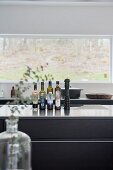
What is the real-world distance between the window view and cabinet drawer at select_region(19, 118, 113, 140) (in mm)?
2976

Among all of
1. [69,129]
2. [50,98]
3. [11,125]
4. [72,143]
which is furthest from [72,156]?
[11,125]

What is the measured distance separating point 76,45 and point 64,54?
0.95ft

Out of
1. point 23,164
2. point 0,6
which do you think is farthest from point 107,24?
point 23,164

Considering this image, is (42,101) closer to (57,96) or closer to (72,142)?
(57,96)

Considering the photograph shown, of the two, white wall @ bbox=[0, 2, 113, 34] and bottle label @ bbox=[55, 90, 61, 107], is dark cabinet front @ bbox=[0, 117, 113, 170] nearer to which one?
bottle label @ bbox=[55, 90, 61, 107]

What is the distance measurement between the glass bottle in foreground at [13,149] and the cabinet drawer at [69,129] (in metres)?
1.44

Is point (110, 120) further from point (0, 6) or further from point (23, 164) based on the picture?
point (0, 6)

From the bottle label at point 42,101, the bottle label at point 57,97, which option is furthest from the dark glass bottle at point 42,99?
the bottle label at point 57,97

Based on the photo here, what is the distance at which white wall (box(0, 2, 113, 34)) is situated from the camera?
5508 mm

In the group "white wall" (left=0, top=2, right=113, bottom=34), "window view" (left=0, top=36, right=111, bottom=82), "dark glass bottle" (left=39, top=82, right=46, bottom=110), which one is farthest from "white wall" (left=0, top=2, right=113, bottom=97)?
"dark glass bottle" (left=39, top=82, right=46, bottom=110)

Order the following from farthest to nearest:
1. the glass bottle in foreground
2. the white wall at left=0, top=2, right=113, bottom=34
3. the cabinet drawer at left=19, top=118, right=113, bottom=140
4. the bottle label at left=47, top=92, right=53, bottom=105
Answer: the white wall at left=0, top=2, right=113, bottom=34 → the bottle label at left=47, top=92, right=53, bottom=105 → the cabinet drawer at left=19, top=118, right=113, bottom=140 → the glass bottle in foreground

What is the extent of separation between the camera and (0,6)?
5496 mm

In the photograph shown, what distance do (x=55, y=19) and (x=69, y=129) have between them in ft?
10.7

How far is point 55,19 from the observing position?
554 centimetres
